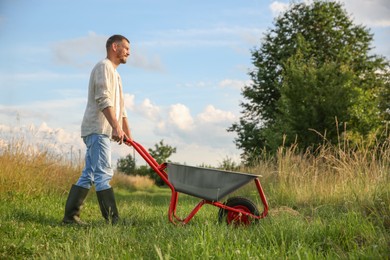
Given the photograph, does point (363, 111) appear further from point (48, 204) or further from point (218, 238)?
point (218, 238)

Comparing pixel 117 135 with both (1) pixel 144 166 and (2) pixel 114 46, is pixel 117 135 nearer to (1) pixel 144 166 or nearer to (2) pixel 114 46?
(2) pixel 114 46

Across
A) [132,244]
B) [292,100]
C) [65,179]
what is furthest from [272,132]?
[132,244]

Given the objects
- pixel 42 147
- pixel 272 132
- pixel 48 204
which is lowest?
pixel 48 204

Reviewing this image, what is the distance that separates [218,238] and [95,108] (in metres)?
2.50

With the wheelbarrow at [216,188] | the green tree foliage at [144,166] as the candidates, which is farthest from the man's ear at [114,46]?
the green tree foliage at [144,166]

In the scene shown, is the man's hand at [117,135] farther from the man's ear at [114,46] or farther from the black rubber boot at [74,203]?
the man's ear at [114,46]

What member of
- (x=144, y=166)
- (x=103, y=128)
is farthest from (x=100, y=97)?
(x=144, y=166)

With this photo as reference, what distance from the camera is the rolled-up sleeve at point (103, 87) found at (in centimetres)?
551

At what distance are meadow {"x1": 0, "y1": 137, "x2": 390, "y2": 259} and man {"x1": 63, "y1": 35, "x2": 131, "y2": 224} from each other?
276 millimetres

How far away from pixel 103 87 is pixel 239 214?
2023mm

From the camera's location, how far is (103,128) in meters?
5.62

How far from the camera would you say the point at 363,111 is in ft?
72.5

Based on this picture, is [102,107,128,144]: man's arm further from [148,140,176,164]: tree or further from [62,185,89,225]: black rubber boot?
[148,140,176,164]: tree

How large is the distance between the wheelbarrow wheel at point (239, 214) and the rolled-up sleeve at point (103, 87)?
1.68m
